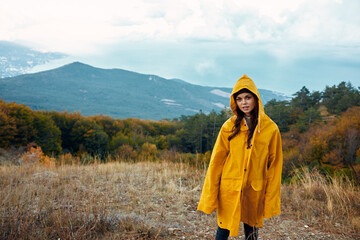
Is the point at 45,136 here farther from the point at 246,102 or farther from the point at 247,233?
the point at 246,102

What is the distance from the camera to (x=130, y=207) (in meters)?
3.23

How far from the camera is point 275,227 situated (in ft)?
9.69

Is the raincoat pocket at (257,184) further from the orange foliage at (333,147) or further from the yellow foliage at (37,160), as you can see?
the orange foliage at (333,147)

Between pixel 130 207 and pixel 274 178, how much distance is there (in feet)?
6.98

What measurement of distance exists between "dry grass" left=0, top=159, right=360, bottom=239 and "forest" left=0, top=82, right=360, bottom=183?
126 inches

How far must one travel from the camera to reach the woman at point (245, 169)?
176 cm

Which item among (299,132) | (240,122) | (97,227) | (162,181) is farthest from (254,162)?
(299,132)

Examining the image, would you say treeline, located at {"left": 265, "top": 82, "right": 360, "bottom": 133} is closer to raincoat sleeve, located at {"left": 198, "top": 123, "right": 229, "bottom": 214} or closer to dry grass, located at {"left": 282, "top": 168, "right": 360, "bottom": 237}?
dry grass, located at {"left": 282, "top": 168, "right": 360, "bottom": 237}

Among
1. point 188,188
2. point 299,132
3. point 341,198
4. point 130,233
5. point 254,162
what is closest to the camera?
point 254,162

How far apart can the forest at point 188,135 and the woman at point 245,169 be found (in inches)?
225

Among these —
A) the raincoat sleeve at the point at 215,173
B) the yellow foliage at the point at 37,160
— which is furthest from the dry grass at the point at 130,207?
the yellow foliage at the point at 37,160

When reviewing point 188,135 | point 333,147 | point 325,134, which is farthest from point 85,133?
point 333,147

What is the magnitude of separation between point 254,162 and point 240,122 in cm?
32

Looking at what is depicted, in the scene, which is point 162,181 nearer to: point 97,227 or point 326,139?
point 97,227
